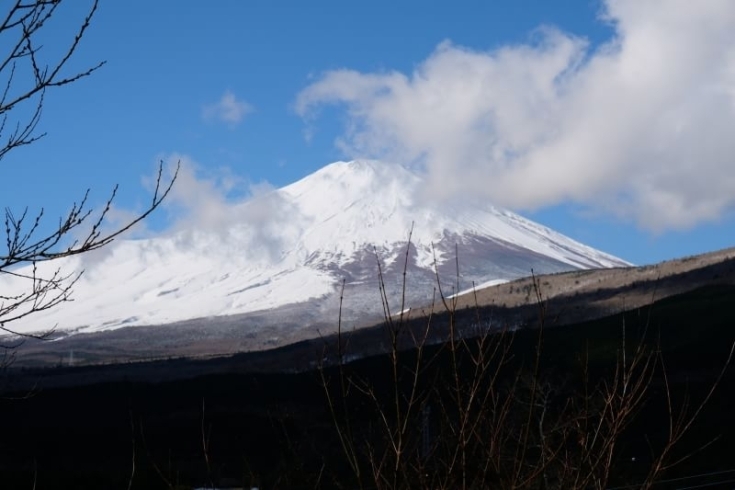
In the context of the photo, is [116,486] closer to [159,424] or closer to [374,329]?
[159,424]

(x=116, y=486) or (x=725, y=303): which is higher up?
(x=725, y=303)

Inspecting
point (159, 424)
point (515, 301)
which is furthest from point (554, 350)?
point (515, 301)

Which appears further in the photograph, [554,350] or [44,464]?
[554,350]

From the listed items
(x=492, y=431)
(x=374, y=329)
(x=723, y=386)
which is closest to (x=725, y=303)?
(x=723, y=386)

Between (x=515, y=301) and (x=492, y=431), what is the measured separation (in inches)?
6326

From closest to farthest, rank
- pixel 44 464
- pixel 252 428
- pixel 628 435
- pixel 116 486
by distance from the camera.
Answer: pixel 116 486 < pixel 628 435 < pixel 44 464 < pixel 252 428

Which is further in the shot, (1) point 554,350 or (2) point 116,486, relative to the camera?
(1) point 554,350

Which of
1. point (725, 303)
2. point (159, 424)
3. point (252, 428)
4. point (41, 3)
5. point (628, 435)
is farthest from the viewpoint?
point (725, 303)

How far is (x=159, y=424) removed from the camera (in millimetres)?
83125

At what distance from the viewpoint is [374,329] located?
164 metres

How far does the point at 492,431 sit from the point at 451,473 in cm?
25

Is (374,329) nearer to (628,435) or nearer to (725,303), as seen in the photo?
(725,303)

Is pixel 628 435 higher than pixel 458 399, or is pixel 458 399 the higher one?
pixel 458 399

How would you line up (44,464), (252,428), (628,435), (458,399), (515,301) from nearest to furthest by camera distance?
1. (458,399)
2. (628,435)
3. (44,464)
4. (252,428)
5. (515,301)
